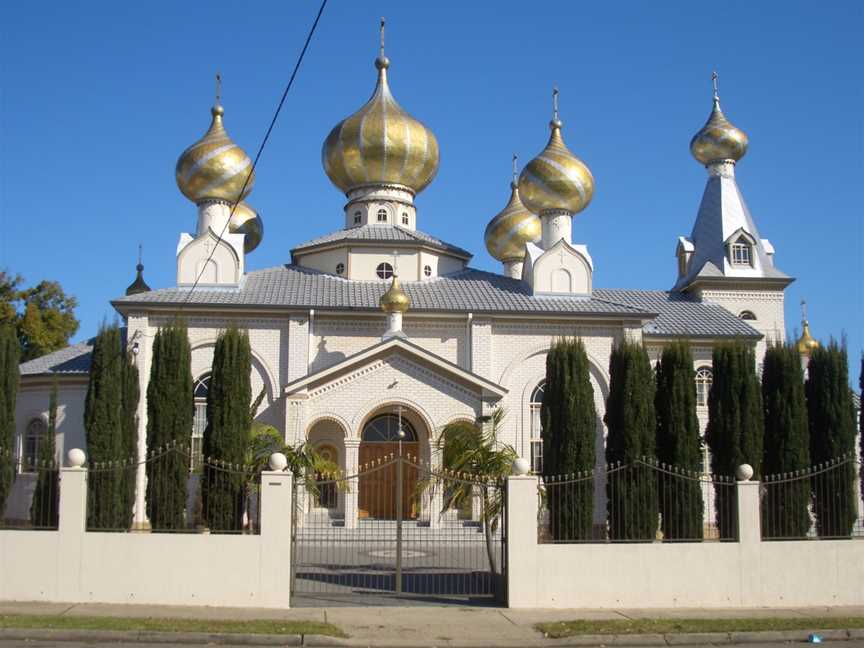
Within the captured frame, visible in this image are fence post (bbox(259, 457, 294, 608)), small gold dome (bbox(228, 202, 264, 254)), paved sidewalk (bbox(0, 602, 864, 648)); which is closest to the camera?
paved sidewalk (bbox(0, 602, 864, 648))

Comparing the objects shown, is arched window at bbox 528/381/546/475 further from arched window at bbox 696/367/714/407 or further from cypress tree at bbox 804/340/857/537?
cypress tree at bbox 804/340/857/537

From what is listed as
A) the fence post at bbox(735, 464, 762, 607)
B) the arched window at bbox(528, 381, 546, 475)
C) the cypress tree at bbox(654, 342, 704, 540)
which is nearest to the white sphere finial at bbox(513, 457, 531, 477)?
the fence post at bbox(735, 464, 762, 607)

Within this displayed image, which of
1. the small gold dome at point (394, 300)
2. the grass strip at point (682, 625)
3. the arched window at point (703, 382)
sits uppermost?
the small gold dome at point (394, 300)

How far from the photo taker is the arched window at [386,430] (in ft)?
87.0

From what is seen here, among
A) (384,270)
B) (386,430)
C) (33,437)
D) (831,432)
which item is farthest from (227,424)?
(33,437)

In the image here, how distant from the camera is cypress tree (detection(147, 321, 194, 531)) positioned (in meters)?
17.2

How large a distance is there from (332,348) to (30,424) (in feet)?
29.7

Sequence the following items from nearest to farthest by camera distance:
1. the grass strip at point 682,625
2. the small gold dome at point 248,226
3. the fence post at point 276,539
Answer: the grass strip at point 682,625, the fence post at point 276,539, the small gold dome at point 248,226

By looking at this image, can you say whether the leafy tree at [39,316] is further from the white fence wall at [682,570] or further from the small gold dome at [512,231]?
the white fence wall at [682,570]

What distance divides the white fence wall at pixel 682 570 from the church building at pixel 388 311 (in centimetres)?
1035

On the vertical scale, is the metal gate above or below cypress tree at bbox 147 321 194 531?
below

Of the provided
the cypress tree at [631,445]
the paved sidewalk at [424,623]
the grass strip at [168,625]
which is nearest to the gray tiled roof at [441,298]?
the cypress tree at [631,445]

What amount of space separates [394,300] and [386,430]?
350cm

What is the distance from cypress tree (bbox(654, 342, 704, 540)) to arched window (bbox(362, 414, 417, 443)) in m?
9.32
